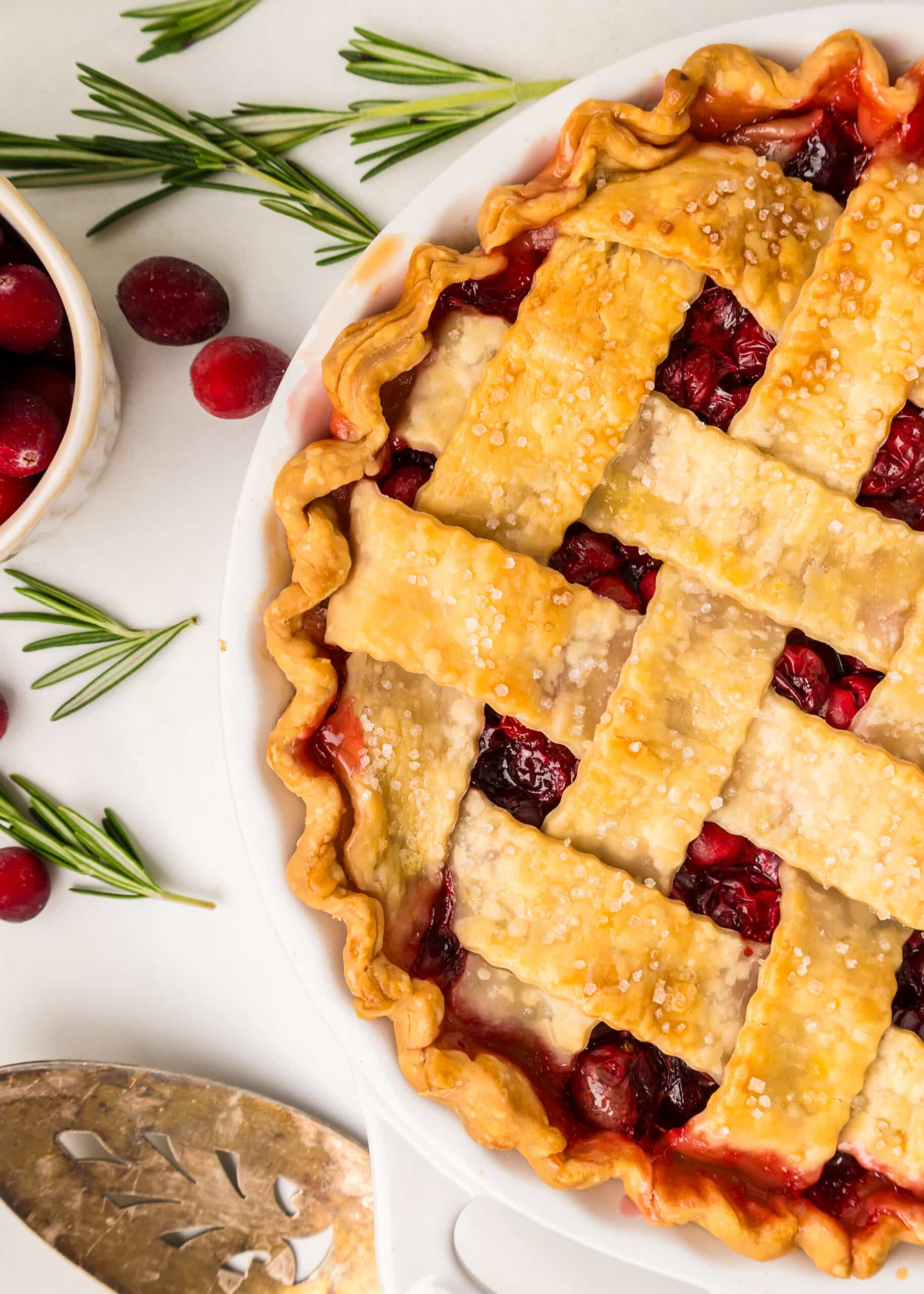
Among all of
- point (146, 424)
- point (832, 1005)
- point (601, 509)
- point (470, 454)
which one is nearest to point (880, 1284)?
point (832, 1005)

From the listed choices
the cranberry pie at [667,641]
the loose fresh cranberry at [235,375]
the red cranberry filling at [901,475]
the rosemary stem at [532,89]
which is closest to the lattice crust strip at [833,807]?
the cranberry pie at [667,641]

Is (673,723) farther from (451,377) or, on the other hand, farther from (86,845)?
(86,845)

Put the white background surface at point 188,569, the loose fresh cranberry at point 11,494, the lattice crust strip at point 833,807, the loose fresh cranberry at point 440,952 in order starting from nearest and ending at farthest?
the lattice crust strip at point 833,807, the loose fresh cranberry at point 440,952, the loose fresh cranberry at point 11,494, the white background surface at point 188,569

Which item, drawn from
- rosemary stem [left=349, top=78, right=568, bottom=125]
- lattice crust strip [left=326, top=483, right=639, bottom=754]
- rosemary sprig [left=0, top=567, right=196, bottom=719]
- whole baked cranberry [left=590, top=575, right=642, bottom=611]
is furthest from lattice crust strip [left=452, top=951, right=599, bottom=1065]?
rosemary stem [left=349, top=78, right=568, bottom=125]

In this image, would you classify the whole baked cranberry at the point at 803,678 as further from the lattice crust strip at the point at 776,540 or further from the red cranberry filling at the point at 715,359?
the red cranberry filling at the point at 715,359

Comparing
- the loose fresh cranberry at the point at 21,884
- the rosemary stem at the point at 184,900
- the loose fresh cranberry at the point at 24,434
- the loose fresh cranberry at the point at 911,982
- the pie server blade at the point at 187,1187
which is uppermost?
the loose fresh cranberry at the point at 24,434

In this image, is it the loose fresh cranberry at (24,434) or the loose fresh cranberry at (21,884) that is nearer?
the loose fresh cranberry at (24,434)

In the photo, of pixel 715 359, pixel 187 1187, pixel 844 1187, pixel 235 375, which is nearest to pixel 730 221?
pixel 715 359
